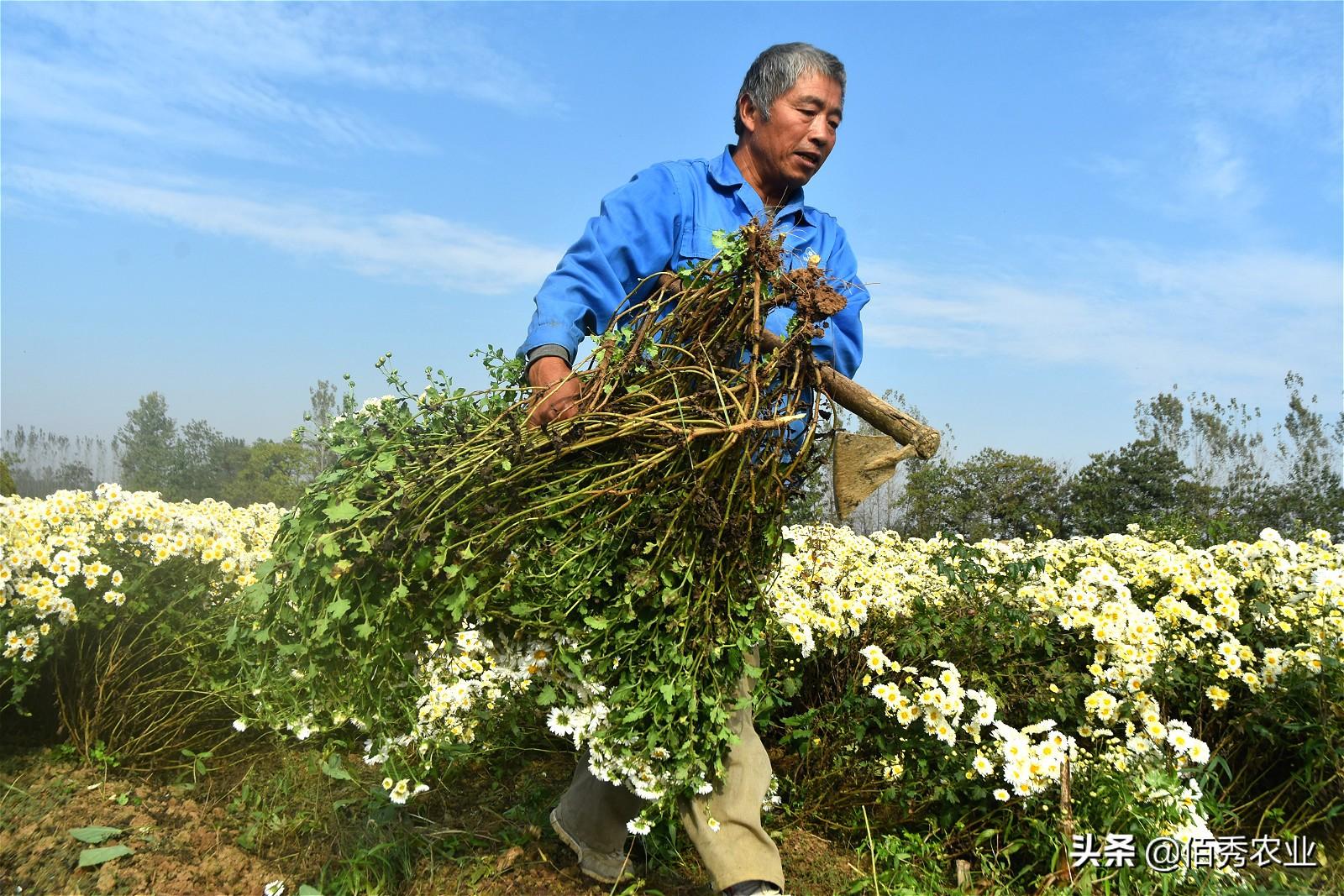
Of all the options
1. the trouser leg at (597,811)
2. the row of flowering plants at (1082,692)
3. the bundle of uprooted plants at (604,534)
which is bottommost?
the trouser leg at (597,811)

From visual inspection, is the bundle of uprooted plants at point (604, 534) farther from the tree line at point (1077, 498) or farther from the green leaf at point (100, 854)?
the tree line at point (1077, 498)

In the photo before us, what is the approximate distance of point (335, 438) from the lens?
7.52 feet

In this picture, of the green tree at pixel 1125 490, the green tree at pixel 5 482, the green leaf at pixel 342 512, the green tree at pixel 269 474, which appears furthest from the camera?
the green tree at pixel 269 474

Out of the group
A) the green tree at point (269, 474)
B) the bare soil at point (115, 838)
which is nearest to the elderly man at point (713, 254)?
the bare soil at point (115, 838)

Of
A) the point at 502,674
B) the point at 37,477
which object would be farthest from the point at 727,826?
the point at 37,477

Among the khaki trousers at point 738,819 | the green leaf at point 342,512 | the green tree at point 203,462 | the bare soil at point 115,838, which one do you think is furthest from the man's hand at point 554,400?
the green tree at point 203,462

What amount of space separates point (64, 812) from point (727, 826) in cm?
219

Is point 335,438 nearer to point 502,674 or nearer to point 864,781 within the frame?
point 502,674

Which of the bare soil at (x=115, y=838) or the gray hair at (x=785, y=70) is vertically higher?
the gray hair at (x=785, y=70)

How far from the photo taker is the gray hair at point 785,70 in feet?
9.15

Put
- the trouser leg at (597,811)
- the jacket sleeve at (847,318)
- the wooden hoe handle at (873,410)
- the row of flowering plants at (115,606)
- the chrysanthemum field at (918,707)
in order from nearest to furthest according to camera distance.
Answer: the wooden hoe handle at (873,410)
the trouser leg at (597,811)
the chrysanthemum field at (918,707)
the jacket sleeve at (847,318)
the row of flowering plants at (115,606)

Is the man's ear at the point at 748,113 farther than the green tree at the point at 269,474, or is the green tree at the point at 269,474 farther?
the green tree at the point at 269,474

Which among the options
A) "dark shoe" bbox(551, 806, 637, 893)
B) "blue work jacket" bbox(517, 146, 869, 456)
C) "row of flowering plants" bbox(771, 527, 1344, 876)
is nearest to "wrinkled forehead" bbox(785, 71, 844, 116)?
"blue work jacket" bbox(517, 146, 869, 456)

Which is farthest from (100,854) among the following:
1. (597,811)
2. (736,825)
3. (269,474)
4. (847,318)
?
(269,474)
